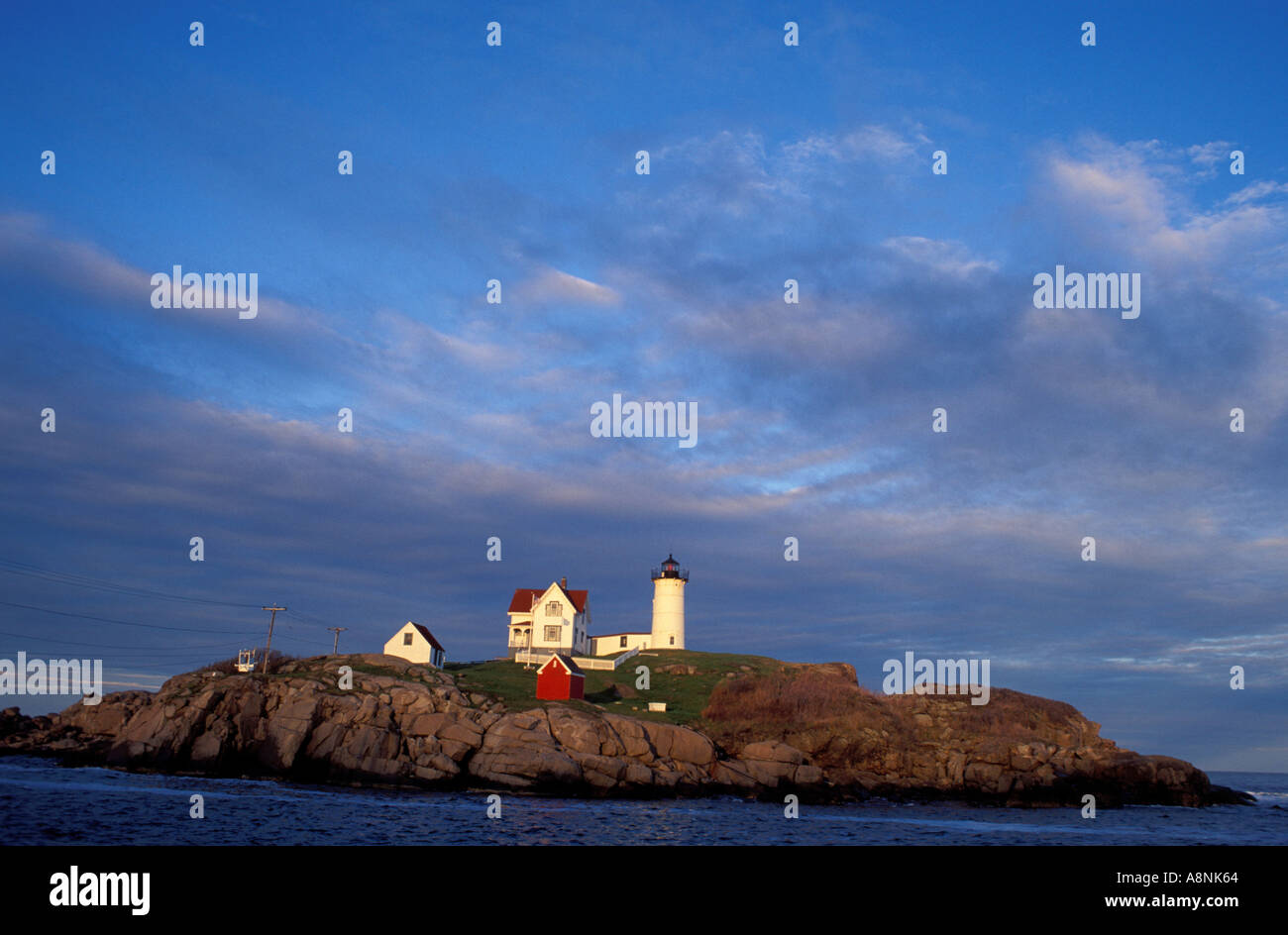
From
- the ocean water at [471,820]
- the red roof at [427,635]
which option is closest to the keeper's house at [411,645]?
the red roof at [427,635]

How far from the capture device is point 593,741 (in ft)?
157

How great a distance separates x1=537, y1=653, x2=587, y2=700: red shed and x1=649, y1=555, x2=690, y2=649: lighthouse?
114ft

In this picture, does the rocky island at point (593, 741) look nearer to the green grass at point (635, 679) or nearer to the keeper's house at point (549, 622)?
the green grass at point (635, 679)

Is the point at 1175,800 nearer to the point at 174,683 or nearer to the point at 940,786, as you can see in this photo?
the point at 940,786

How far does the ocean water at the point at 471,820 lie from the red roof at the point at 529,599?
4508 centimetres

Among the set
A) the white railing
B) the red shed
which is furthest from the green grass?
the red shed

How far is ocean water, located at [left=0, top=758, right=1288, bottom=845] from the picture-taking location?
27.1 m

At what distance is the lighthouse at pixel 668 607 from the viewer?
93688 millimetres

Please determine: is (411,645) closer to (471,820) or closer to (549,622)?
(549,622)

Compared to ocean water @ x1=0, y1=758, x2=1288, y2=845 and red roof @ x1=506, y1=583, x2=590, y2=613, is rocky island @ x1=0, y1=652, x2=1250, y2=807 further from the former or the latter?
red roof @ x1=506, y1=583, x2=590, y2=613

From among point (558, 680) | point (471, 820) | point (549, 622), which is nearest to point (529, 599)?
point (549, 622)

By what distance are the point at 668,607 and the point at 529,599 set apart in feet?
53.3

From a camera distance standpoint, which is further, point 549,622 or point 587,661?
point 549,622
